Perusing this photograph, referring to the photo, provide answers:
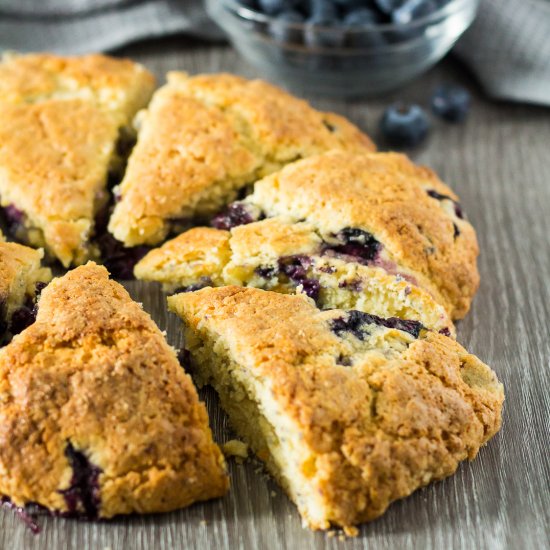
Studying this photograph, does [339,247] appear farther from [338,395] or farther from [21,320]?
[21,320]

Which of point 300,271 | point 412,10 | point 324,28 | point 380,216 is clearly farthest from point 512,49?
point 300,271

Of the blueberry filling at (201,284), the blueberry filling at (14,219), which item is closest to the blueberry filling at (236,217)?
the blueberry filling at (201,284)

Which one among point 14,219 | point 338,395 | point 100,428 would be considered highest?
point 338,395

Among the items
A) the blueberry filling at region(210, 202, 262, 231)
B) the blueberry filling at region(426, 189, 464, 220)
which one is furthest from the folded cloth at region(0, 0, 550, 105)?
the blueberry filling at region(210, 202, 262, 231)

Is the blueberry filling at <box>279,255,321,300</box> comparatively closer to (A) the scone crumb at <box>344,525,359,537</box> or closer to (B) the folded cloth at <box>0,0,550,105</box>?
(A) the scone crumb at <box>344,525,359,537</box>

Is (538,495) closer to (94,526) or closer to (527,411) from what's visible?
(527,411)

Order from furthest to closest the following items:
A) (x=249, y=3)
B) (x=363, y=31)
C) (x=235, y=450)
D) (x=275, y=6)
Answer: (x=249, y=3), (x=275, y=6), (x=363, y=31), (x=235, y=450)

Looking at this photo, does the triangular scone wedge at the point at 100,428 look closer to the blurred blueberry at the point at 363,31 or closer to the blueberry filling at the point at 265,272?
the blueberry filling at the point at 265,272

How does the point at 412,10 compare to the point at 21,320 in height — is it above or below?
above
